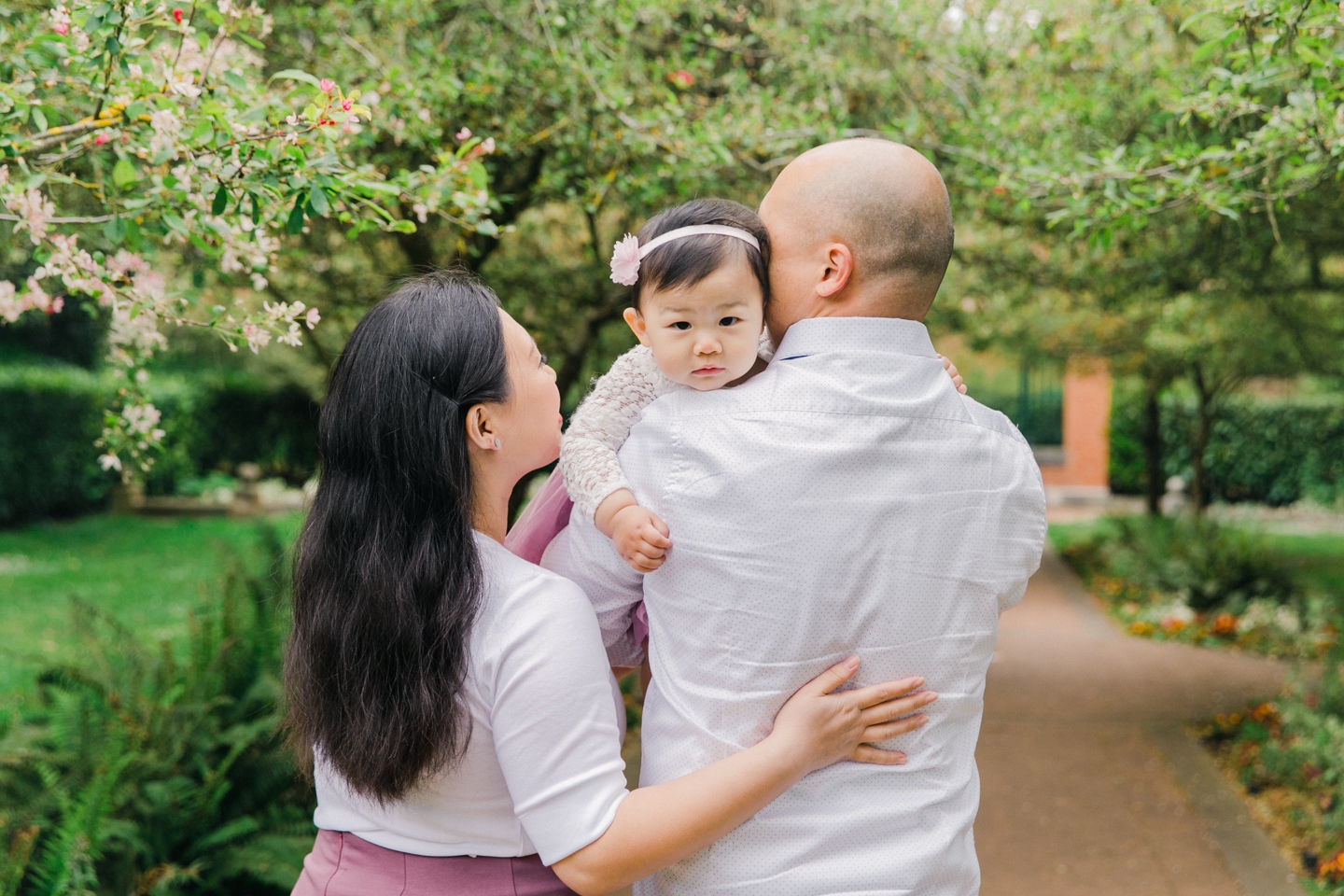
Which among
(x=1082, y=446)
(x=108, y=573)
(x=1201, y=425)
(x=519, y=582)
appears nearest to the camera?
(x=519, y=582)

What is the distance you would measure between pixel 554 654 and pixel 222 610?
13.0 feet

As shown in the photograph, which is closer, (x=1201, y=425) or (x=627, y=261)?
(x=627, y=261)

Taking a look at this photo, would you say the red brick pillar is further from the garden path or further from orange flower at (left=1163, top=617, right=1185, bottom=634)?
the garden path

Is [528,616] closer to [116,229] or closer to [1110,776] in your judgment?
[116,229]

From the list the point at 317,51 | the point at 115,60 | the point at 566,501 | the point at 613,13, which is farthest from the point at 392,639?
the point at 317,51

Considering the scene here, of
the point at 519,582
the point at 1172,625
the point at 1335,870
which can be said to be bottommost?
the point at 1172,625

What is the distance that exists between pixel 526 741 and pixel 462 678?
157 mm

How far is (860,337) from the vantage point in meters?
1.68

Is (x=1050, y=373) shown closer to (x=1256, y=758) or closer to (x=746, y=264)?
(x=1256, y=758)

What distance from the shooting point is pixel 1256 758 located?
20.5 ft

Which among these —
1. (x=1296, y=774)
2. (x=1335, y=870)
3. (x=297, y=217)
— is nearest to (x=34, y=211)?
(x=297, y=217)

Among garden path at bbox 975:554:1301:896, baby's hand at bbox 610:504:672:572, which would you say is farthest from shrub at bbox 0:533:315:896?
garden path at bbox 975:554:1301:896

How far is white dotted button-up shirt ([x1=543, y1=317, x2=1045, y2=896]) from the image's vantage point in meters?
1.58

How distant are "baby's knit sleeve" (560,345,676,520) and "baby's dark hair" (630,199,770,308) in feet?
0.51
